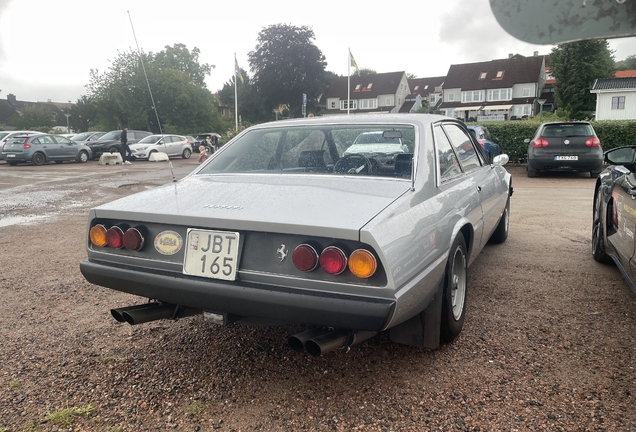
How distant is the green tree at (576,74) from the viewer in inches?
2013

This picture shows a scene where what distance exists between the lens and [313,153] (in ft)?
11.5

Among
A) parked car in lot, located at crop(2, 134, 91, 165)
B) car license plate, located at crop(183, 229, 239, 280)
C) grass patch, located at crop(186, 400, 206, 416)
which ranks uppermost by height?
parked car in lot, located at crop(2, 134, 91, 165)

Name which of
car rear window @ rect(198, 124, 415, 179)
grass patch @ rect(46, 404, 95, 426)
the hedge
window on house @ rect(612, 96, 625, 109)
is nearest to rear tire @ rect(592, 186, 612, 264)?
car rear window @ rect(198, 124, 415, 179)

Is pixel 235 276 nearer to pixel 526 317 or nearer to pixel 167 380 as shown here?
pixel 167 380

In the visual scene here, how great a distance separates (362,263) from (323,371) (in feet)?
3.13

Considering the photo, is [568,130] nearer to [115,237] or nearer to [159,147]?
[115,237]

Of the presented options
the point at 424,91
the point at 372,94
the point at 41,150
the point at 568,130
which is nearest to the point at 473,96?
the point at 372,94

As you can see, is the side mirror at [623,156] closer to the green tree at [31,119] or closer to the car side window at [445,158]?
the car side window at [445,158]

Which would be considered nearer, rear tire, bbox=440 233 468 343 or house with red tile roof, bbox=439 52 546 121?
rear tire, bbox=440 233 468 343

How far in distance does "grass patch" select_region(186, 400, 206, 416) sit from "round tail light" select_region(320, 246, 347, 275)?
97cm

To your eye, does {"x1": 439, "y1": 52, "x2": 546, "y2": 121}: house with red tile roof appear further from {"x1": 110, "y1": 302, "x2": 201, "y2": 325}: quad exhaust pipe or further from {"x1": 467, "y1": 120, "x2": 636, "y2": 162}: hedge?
{"x1": 110, "y1": 302, "x2": 201, "y2": 325}: quad exhaust pipe

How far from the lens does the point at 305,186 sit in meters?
2.91

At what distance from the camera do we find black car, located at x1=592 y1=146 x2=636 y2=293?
11.2 feet

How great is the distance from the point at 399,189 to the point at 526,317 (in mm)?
1632
